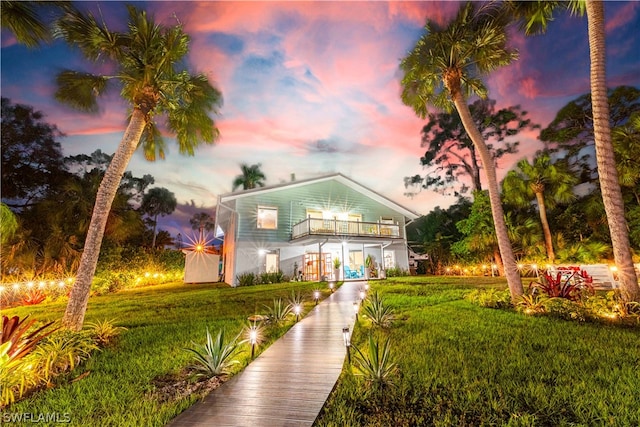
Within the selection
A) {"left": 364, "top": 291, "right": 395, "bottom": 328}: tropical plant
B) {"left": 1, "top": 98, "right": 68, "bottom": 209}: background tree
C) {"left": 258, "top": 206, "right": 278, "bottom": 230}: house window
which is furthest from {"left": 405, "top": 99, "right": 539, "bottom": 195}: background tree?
{"left": 1, "top": 98, "right": 68, "bottom": 209}: background tree

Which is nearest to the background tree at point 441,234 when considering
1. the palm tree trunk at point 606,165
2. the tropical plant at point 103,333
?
the palm tree trunk at point 606,165

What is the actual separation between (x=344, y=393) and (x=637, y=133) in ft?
62.7

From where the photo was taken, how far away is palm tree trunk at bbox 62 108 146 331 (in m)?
6.06

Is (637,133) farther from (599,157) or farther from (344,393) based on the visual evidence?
(344,393)

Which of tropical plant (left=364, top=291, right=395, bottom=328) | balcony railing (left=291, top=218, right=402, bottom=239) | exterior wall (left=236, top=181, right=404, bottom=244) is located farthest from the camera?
exterior wall (left=236, top=181, right=404, bottom=244)

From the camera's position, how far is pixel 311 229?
17.8 meters

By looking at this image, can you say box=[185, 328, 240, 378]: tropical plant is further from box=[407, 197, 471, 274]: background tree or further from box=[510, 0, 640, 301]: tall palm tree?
box=[407, 197, 471, 274]: background tree

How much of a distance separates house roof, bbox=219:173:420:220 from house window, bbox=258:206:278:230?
1.33 meters

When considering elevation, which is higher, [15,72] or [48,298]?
[15,72]

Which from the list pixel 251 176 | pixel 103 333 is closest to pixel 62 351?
pixel 103 333

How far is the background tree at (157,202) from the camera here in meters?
41.3

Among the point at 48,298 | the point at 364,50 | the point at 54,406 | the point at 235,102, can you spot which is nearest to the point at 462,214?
the point at 364,50

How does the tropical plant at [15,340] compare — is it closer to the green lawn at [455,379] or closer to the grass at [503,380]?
the green lawn at [455,379]

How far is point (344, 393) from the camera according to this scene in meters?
3.61
